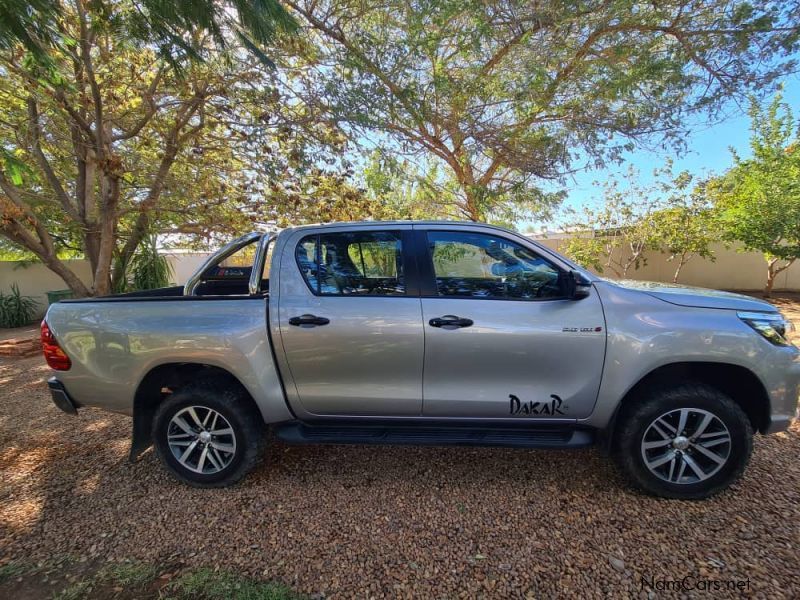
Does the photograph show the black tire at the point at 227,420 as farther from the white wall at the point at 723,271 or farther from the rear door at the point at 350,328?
the white wall at the point at 723,271

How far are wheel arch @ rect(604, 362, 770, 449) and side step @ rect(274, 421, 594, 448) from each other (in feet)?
0.96

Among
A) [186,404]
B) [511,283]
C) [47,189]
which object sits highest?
[47,189]

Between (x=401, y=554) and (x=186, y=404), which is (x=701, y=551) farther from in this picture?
(x=186, y=404)

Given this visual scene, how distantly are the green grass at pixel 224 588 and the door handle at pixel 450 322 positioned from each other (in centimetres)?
160

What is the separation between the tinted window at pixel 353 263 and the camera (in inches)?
102

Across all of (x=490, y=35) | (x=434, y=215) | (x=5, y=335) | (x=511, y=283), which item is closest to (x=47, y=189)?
(x=5, y=335)

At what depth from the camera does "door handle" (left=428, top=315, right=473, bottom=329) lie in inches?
93.7

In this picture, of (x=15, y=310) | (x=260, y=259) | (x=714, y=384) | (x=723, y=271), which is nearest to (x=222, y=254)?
(x=260, y=259)

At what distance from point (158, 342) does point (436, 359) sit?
188cm

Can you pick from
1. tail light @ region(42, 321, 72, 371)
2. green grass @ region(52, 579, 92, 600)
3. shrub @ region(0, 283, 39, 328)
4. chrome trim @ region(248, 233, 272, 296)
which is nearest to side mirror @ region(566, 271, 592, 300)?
chrome trim @ region(248, 233, 272, 296)

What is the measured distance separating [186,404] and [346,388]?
3.70 ft

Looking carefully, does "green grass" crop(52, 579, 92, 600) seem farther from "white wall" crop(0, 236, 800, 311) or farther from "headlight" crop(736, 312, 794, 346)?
"white wall" crop(0, 236, 800, 311)

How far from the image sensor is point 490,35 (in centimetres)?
493

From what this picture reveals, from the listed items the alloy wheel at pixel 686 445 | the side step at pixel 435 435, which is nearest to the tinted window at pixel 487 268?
the side step at pixel 435 435
